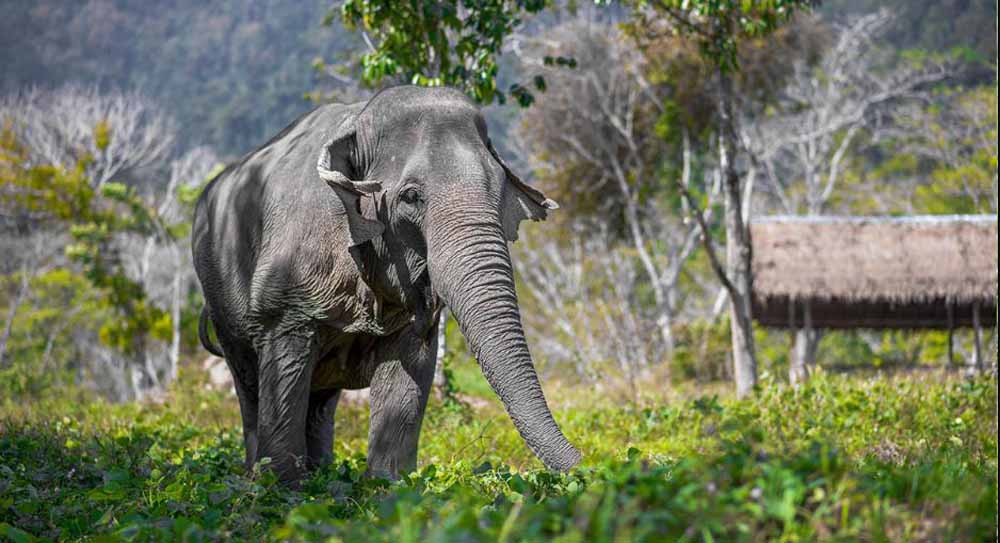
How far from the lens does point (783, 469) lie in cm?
242

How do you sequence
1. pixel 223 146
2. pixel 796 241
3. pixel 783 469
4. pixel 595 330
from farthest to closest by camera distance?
pixel 223 146 < pixel 595 330 < pixel 796 241 < pixel 783 469

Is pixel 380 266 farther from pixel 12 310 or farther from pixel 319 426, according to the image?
pixel 12 310

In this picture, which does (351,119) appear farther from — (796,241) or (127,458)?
(796,241)

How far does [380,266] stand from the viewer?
15.8 feet

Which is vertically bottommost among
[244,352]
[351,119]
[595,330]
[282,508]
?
[595,330]

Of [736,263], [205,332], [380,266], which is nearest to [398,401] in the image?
[380,266]

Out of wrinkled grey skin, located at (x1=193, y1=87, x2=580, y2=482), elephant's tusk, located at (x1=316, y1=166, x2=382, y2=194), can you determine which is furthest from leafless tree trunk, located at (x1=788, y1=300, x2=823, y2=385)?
elephant's tusk, located at (x1=316, y1=166, x2=382, y2=194)

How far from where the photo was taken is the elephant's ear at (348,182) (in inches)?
181

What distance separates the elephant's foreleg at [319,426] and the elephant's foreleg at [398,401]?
0.88 metres

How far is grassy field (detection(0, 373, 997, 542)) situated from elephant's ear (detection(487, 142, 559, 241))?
110 cm

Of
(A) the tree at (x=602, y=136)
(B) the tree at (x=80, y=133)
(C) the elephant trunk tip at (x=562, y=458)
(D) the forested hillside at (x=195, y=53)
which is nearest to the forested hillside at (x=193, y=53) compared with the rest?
(D) the forested hillside at (x=195, y=53)

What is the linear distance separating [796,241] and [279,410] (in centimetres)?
1460

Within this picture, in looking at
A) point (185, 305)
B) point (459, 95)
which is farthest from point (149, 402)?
point (185, 305)

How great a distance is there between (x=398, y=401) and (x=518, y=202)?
114 cm
